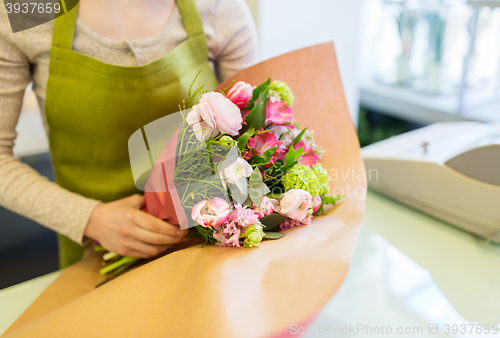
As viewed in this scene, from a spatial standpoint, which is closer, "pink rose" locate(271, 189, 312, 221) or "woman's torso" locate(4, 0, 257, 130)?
"pink rose" locate(271, 189, 312, 221)

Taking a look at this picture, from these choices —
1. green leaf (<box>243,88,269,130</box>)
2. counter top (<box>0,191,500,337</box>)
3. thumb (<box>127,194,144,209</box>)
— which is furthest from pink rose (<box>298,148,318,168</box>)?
thumb (<box>127,194,144,209</box>)

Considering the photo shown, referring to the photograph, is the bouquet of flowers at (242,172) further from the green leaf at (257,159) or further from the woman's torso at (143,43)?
the woman's torso at (143,43)

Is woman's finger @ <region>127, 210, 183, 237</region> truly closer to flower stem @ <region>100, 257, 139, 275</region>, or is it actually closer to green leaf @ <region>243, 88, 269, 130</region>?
flower stem @ <region>100, 257, 139, 275</region>

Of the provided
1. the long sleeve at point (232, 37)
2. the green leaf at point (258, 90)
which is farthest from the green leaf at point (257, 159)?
the long sleeve at point (232, 37)

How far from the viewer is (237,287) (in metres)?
0.41

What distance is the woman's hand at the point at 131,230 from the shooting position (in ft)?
2.18

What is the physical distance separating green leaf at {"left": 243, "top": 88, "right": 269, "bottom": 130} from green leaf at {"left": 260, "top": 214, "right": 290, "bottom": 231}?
140mm

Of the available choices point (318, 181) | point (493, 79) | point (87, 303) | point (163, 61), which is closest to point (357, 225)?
point (318, 181)

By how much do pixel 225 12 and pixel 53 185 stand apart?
21.6 inches

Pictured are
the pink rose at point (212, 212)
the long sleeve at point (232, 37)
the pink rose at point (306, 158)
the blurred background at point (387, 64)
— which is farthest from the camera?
the blurred background at point (387, 64)

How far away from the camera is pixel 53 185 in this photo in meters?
0.75

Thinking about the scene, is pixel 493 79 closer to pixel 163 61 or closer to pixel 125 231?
pixel 163 61

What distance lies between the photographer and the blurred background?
1639 mm

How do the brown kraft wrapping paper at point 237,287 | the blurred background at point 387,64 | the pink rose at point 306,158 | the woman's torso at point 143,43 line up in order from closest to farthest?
1. the brown kraft wrapping paper at point 237,287
2. the pink rose at point 306,158
3. the woman's torso at point 143,43
4. the blurred background at point 387,64
